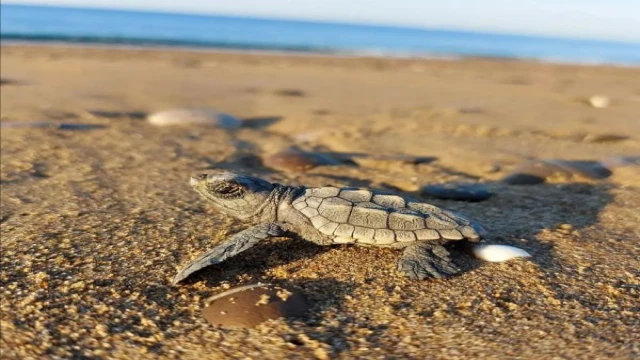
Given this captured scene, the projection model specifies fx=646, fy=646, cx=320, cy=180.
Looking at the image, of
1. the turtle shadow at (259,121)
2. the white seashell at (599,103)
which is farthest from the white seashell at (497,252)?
the white seashell at (599,103)

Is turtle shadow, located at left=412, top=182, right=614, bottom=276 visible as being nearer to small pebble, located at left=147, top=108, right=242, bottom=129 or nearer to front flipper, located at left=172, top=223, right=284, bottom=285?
front flipper, located at left=172, top=223, right=284, bottom=285

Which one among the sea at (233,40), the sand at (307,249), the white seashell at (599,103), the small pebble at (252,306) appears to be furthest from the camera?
the sea at (233,40)

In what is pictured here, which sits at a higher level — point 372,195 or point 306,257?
point 372,195

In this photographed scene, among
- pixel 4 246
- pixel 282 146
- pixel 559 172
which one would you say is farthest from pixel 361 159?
pixel 4 246

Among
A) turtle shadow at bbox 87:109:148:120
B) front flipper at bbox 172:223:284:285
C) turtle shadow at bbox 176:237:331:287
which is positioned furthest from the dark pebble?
front flipper at bbox 172:223:284:285

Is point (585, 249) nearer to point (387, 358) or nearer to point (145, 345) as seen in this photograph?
point (387, 358)

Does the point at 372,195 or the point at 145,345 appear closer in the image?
the point at 145,345

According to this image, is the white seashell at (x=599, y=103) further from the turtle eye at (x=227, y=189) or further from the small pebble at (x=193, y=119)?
the turtle eye at (x=227, y=189)
